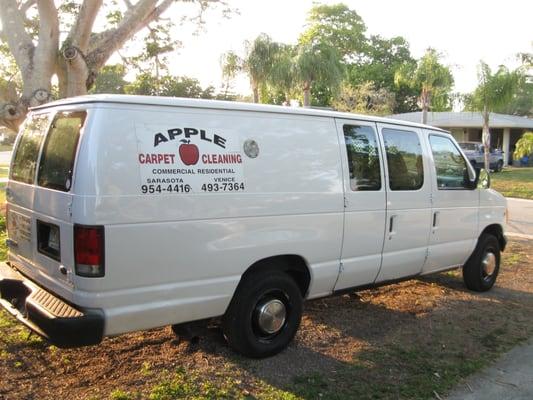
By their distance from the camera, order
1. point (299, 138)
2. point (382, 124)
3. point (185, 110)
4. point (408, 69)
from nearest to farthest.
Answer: point (185, 110)
point (299, 138)
point (382, 124)
point (408, 69)

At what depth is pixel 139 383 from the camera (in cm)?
396

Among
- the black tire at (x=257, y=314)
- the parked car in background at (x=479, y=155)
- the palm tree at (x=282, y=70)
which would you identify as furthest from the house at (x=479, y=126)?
the black tire at (x=257, y=314)

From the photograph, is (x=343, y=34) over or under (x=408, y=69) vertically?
over

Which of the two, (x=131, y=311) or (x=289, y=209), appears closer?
(x=131, y=311)

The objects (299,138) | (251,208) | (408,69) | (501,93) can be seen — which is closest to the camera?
(251,208)

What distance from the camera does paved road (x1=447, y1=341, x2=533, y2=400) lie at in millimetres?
4051

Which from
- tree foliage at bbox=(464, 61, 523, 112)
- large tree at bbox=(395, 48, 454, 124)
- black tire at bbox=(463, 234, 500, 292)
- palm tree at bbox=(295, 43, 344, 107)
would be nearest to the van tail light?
black tire at bbox=(463, 234, 500, 292)

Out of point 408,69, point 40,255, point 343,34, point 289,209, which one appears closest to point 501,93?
point 408,69

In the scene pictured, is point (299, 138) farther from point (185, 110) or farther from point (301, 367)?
point (301, 367)

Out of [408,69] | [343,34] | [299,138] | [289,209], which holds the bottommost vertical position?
[289,209]

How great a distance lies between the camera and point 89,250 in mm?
3461

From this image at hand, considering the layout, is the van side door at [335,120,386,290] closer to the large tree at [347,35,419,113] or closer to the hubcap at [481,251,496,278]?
the hubcap at [481,251,496,278]

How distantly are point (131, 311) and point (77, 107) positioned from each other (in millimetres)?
1458

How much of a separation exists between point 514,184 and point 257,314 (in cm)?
2112
